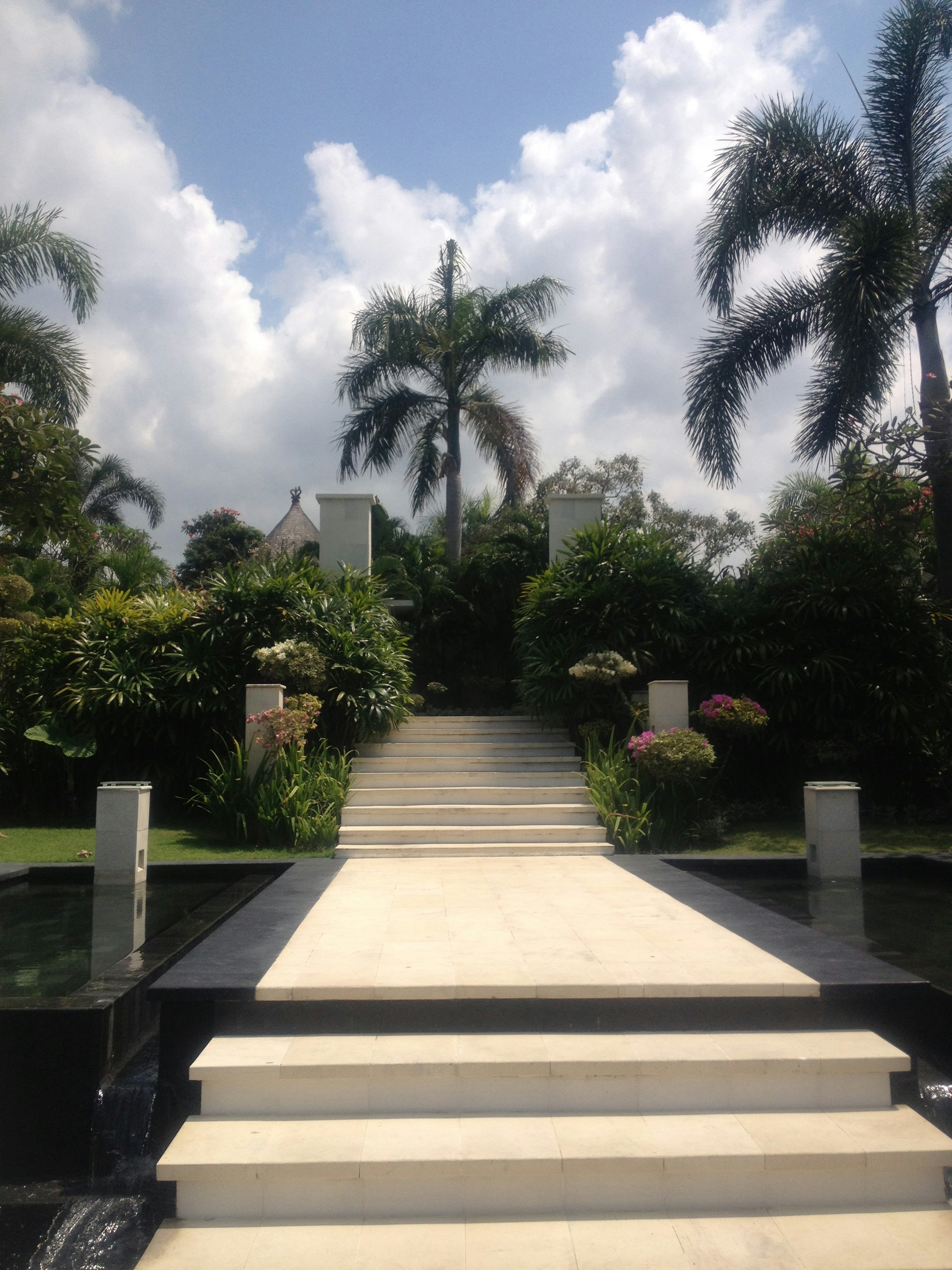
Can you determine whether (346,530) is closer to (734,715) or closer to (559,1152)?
(734,715)

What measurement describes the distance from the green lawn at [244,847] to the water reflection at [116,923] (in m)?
1.38

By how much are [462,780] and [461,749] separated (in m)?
0.82

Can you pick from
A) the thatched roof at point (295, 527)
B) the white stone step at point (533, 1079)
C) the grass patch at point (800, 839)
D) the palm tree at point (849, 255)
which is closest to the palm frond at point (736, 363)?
the palm tree at point (849, 255)

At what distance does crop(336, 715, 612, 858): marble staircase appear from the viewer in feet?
28.0

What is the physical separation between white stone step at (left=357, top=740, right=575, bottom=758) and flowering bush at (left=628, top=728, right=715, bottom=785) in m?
1.59

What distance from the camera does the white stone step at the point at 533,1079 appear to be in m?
3.39

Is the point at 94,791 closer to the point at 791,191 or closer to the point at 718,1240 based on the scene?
the point at 718,1240

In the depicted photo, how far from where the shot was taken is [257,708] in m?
9.41

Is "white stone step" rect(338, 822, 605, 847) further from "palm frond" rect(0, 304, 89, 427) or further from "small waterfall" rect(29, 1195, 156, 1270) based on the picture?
"palm frond" rect(0, 304, 89, 427)

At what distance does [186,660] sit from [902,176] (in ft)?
35.5

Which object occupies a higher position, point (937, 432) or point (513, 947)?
point (937, 432)

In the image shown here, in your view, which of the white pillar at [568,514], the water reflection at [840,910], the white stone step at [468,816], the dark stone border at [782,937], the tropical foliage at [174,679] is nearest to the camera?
the dark stone border at [782,937]

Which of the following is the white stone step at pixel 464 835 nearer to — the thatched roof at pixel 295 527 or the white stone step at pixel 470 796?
the white stone step at pixel 470 796

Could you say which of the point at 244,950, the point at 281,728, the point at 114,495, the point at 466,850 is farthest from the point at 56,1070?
the point at 114,495
